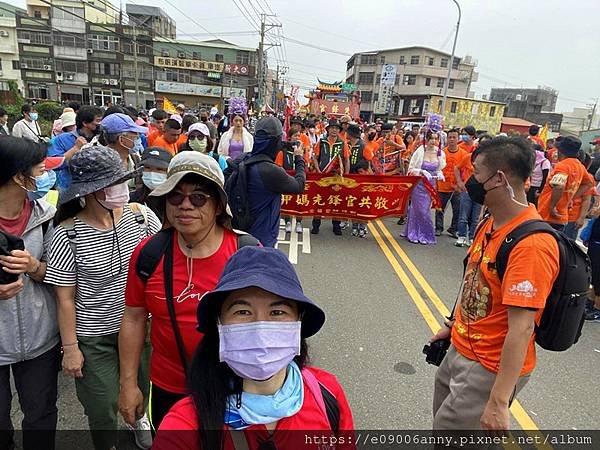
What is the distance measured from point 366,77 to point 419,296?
69.3 meters

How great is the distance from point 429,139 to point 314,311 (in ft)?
22.6

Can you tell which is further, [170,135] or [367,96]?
[367,96]

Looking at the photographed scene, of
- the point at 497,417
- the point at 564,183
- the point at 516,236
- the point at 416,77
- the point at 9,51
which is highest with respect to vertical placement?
the point at 416,77

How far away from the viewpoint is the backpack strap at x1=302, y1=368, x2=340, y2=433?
51.8 inches

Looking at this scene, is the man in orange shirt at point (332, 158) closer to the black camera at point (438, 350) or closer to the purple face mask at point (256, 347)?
the black camera at point (438, 350)

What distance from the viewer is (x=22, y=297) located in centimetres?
203

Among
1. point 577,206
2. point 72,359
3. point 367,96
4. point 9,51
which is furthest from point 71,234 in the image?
point 367,96

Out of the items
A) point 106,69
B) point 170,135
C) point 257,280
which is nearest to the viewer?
point 257,280

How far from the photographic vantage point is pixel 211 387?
4.08 ft

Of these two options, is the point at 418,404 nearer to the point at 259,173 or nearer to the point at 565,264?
the point at 565,264

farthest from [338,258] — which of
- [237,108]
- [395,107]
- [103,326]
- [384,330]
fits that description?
[395,107]

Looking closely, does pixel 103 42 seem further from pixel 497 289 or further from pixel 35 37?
pixel 497 289

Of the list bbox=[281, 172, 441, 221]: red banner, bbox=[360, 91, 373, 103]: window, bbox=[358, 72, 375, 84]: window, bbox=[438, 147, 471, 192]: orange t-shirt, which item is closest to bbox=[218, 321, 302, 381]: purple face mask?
bbox=[281, 172, 441, 221]: red banner

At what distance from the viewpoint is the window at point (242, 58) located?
61.8 m
